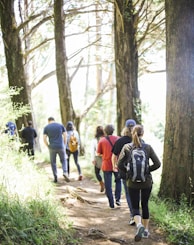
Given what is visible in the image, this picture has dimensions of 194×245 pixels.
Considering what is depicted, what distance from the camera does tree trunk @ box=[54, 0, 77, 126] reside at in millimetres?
14117

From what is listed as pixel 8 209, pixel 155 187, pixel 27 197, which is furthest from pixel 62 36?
pixel 8 209

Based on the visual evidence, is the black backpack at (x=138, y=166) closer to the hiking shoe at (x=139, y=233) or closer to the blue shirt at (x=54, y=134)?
the hiking shoe at (x=139, y=233)

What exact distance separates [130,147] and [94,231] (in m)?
1.50

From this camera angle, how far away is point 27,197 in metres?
5.68

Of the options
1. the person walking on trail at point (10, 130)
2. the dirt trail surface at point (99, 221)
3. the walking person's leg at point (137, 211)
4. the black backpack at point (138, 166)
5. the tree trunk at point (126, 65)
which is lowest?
the dirt trail surface at point (99, 221)

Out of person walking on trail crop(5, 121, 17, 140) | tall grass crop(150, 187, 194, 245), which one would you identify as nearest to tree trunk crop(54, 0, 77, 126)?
person walking on trail crop(5, 121, 17, 140)

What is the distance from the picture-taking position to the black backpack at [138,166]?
17.0 feet

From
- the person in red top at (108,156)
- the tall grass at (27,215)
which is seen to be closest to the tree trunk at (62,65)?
the person in red top at (108,156)

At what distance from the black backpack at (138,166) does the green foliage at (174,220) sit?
3.84 feet

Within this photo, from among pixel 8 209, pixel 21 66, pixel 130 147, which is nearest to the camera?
pixel 8 209

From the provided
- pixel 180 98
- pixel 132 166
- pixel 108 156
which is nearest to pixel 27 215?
pixel 132 166

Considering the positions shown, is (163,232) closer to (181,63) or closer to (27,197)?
(27,197)

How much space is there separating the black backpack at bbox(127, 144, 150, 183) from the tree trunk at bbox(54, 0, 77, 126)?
10.3 metres

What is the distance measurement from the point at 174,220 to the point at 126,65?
6.11 m
